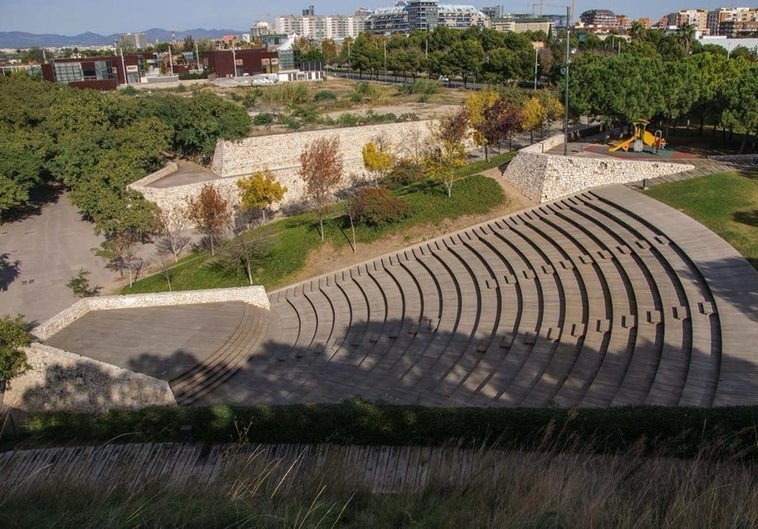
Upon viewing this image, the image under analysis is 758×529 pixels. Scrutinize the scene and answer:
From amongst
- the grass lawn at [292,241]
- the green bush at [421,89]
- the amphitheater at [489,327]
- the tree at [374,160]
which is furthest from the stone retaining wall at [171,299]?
the green bush at [421,89]

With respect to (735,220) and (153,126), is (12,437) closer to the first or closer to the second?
(735,220)

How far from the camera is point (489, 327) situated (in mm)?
15281

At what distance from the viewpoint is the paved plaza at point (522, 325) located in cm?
1156

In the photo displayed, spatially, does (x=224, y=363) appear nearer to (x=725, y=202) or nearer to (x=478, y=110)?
(x=725, y=202)

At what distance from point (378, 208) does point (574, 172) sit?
25.6 ft

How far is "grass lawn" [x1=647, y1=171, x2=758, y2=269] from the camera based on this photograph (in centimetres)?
1614

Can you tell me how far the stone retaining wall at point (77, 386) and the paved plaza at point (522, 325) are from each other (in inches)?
32.3

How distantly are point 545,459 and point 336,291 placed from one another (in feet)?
44.0

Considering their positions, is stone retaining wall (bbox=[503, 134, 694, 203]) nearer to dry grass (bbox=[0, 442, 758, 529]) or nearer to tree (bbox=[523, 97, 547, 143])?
tree (bbox=[523, 97, 547, 143])

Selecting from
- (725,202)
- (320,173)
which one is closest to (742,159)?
(725,202)

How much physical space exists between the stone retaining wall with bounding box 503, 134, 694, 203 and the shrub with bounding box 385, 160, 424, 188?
22.3 ft

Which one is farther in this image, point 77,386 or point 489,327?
point 489,327

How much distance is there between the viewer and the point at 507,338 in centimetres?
1437

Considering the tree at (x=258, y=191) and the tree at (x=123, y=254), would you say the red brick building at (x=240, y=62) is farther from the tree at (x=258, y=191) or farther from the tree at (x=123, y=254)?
the tree at (x=123, y=254)
